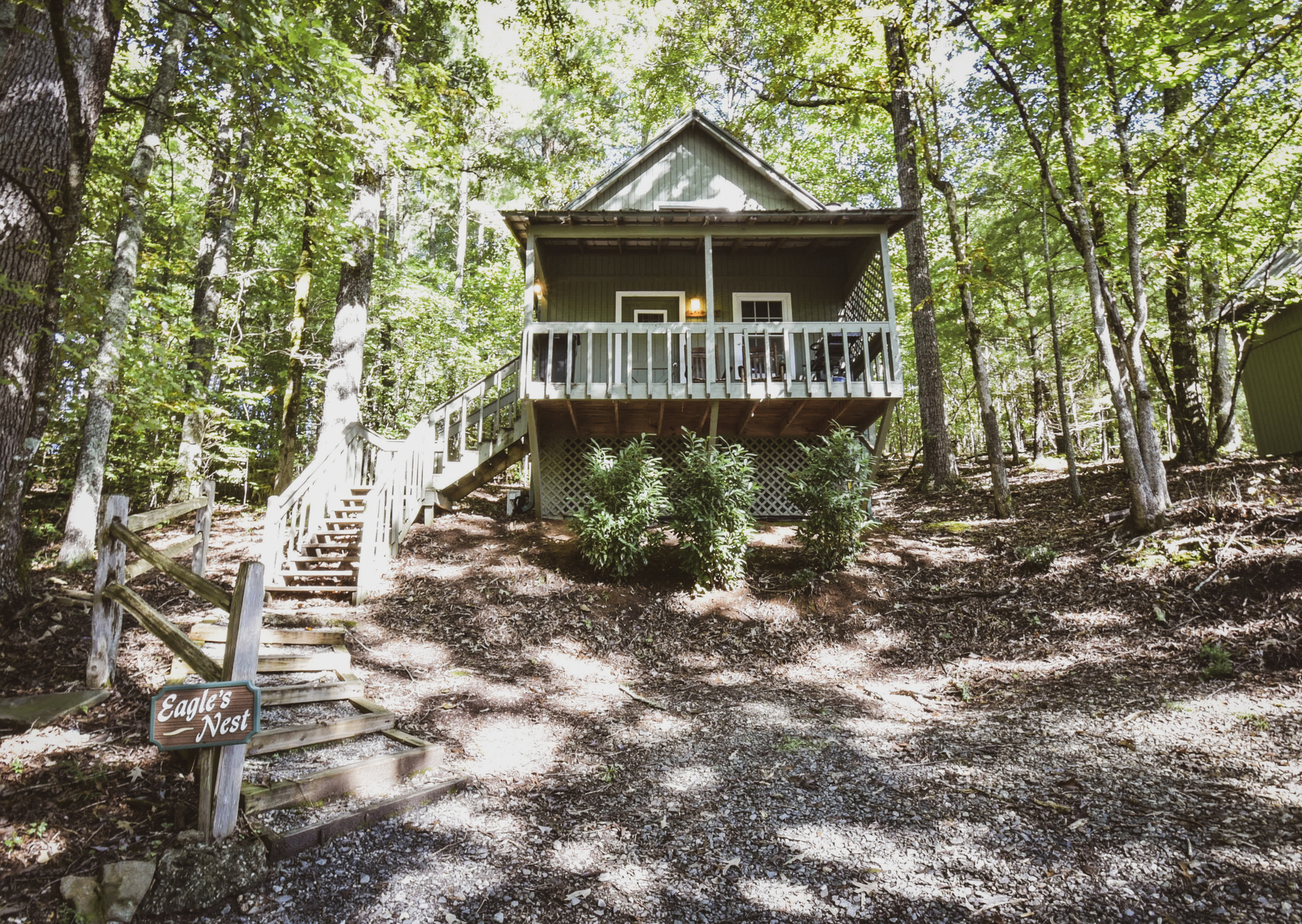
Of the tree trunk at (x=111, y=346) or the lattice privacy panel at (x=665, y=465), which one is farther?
the lattice privacy panel at (x=665, y=465)

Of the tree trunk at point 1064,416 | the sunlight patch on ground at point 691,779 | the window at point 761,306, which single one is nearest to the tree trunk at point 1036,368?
the tree trunk at point 1064,416

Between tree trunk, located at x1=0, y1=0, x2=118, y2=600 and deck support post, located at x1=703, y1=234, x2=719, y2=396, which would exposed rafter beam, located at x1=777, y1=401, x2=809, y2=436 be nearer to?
deck support post, located at x1=703, y1=234, x2=719, y2=396

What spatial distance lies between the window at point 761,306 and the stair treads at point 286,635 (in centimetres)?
946

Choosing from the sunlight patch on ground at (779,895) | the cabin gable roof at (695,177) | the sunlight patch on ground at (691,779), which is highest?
the cabin gable roof at (695,177)

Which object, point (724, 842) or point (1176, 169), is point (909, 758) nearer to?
point (724, 842)

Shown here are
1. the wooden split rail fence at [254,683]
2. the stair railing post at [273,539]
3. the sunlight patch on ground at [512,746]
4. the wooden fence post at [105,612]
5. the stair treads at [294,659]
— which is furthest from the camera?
the stair railing post at [273,539]

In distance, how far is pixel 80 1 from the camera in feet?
15.3

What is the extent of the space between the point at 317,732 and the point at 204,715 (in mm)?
1457

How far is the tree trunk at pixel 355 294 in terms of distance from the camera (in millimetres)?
10000

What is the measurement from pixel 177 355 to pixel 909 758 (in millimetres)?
10639

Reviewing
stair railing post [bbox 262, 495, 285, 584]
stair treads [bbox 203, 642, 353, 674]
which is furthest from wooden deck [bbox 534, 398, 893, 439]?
stair treads [bbox 203, 642, 353, 674]

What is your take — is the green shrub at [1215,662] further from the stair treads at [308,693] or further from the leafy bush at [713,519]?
the stair treads at [308,693]

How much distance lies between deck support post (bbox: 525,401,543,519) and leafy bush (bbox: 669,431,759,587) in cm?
309

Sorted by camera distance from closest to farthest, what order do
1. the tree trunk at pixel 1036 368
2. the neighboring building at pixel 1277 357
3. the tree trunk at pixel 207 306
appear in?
the neighboring building at pixel 1277 357 < the tree trunk at pixel 207 306 < the tree trunk at pixel 1036 368
